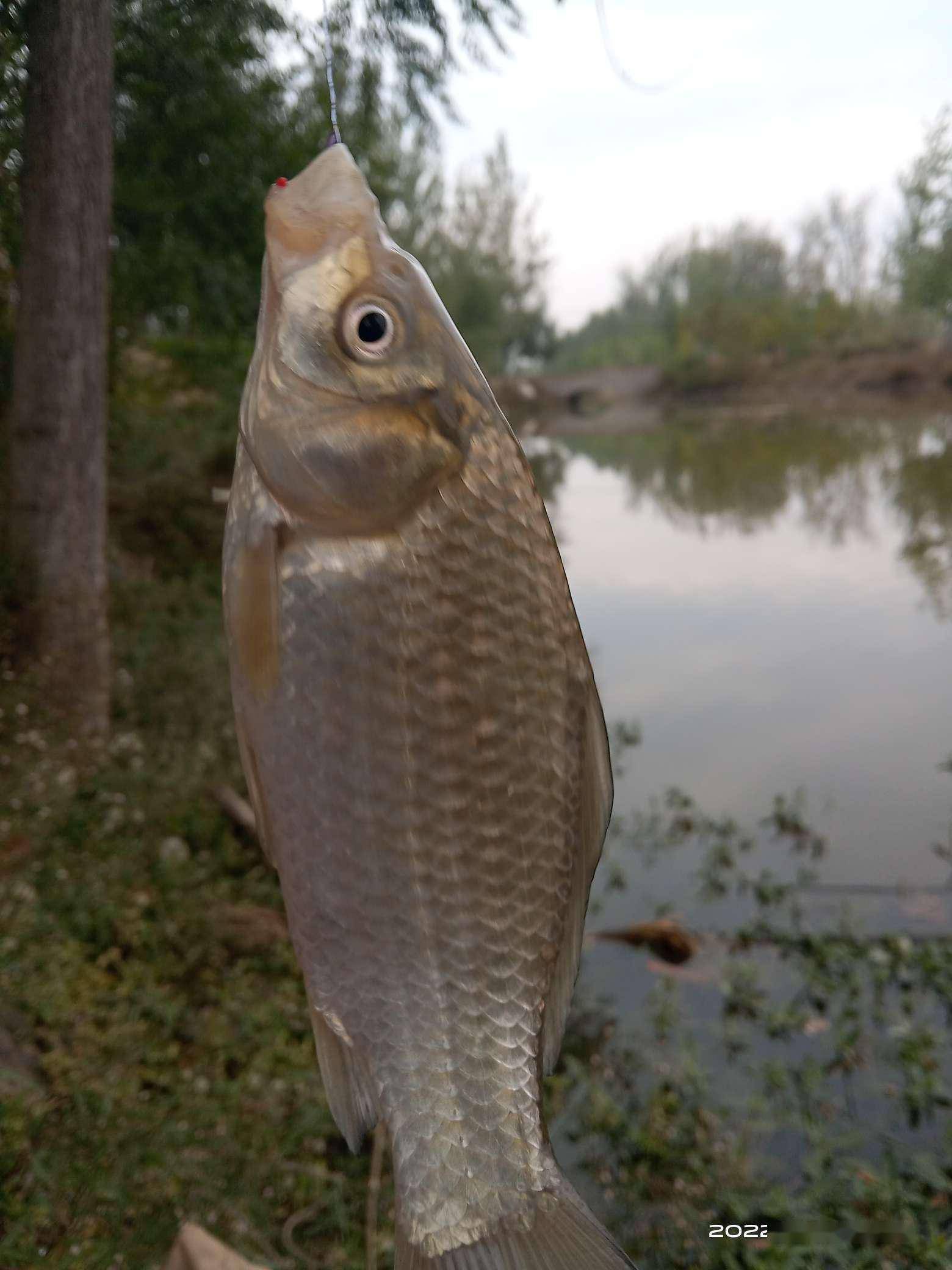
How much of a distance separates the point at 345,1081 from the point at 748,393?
43858 mm

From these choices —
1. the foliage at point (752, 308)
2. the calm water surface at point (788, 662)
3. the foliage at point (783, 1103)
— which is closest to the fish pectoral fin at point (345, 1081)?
the foliage at point (783, 1103)

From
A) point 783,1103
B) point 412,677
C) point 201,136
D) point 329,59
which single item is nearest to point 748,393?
point 201,136

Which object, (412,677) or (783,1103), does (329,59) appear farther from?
(783,1103)

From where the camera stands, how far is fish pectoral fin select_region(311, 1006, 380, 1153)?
3.09 ft

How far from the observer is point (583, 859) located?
3.05ft

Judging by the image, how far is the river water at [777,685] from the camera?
4.70 meters

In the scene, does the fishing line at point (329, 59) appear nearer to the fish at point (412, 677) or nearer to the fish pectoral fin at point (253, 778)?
the fish at point (412, 677)

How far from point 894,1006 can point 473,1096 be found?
3561 millimetres

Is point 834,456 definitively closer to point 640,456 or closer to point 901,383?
point 640,456

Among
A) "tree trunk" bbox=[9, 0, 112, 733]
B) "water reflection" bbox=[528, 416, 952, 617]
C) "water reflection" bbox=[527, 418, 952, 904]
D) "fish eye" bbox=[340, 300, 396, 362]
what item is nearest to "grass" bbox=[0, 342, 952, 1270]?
"tree trunk" bbox=[9, 0, 112, 733]

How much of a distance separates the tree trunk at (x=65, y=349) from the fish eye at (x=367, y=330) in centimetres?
398

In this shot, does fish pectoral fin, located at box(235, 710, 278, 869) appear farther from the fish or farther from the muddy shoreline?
the muddy shoreline

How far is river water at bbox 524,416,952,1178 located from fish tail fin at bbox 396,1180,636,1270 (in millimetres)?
3033

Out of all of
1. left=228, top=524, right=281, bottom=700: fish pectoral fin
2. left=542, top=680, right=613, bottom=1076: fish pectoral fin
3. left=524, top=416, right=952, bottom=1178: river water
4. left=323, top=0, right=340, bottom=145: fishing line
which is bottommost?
left=524, top=416, right=952, bottom=1178: river water
